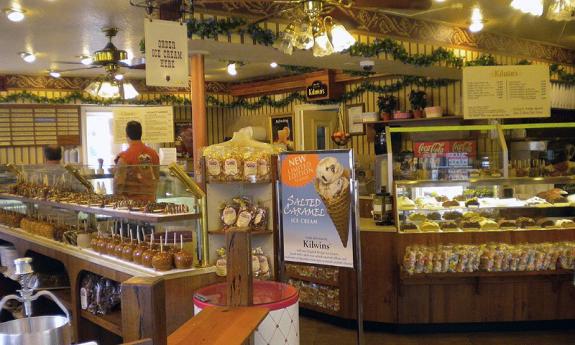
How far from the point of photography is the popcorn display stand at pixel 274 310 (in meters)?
2.65

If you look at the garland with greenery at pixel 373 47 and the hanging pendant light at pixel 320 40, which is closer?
the hanging pendant light at pixel 320 40

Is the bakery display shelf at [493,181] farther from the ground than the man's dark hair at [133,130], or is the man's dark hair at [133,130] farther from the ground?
the man's dark hair at [133,130]

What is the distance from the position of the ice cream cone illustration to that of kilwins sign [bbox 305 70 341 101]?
6.10 m

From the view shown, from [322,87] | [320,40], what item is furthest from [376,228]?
[322,87]

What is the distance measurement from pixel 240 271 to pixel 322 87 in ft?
25.1

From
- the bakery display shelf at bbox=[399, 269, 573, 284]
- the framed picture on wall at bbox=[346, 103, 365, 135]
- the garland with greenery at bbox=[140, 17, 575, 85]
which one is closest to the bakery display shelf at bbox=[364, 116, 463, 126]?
the framed picture on wall at bbox=[346, 103, 365, 135]

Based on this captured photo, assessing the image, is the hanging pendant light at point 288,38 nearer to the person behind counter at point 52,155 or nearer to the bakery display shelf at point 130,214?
the bakery display shelf at point 130,214

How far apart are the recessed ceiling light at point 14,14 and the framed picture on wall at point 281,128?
576 centimetres

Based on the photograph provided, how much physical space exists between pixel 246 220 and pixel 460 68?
15.4ft

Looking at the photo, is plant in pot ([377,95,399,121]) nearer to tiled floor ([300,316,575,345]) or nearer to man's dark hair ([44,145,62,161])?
tiled floor ([300,316,575,345])

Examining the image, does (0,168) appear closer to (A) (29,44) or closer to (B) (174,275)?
(A) (29,44)

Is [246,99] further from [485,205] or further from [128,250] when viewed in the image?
[128,250]

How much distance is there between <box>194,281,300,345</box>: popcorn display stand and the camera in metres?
2.65

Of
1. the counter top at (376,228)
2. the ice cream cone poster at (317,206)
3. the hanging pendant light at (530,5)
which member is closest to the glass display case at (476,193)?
the counter top at (376,228)
